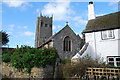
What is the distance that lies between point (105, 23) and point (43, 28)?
39358 mm

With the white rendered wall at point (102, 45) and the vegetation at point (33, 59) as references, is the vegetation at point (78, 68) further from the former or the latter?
the white rendered wall at point (102, 45)

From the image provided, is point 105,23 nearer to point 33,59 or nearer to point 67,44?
point 67,44

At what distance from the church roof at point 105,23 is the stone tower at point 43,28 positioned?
3485 cm

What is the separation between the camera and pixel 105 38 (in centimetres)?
1589

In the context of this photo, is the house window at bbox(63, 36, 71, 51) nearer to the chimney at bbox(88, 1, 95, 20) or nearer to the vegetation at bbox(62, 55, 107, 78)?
the chimney at bbox(88, 1, 95, 20)

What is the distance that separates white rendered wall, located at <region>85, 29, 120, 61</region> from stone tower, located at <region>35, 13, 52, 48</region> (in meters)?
35.5

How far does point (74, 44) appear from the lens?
24.7m

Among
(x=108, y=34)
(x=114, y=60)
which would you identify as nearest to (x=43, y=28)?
(x=108, y=34)

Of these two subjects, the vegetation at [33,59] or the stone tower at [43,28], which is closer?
the vegetation at [33,59]

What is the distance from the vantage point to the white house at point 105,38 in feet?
49.2


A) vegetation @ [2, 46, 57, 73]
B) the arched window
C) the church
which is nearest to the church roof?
the church

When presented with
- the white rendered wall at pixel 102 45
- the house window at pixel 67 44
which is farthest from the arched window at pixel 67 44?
the white rendered wall at pixel 102 45

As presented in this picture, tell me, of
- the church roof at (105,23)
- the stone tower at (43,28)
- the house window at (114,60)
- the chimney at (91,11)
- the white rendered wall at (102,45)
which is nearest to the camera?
the house window at (114,60)

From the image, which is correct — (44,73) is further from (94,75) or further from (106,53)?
(106,53)
